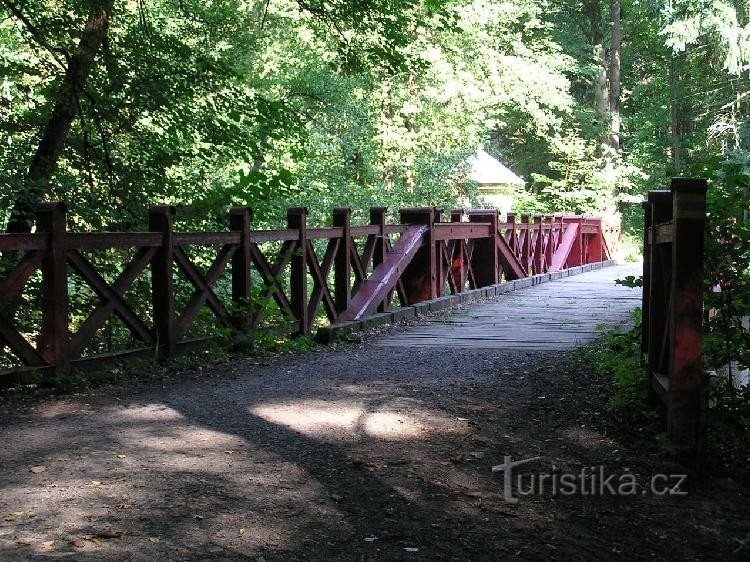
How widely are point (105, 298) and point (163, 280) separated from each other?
65 centimetres

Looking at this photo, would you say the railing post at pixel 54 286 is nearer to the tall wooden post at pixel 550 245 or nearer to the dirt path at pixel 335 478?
the dirt path at pixel 335 478

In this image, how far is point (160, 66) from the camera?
970 centimetres

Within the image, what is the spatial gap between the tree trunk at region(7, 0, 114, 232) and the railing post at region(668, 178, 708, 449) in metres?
6.29

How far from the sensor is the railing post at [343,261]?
10.00 m

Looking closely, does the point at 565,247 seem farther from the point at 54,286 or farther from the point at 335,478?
the point at 335,478

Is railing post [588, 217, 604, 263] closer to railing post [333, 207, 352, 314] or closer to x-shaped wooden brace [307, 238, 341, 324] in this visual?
railing post [333, 207, 352, 314]

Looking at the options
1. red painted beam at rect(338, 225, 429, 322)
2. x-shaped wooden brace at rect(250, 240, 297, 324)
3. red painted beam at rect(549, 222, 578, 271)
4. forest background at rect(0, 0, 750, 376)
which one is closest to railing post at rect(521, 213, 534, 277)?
red painted beam at rect(549, 222, 578, 271)

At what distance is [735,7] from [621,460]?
30785 mm

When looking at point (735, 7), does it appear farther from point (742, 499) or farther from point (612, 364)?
point (742, 499)

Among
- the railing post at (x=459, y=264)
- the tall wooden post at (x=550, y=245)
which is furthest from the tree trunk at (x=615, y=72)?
the railing post at (x=459, y=264)

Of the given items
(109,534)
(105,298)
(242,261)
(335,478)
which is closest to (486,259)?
(242,261)

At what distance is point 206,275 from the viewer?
26.5 feet

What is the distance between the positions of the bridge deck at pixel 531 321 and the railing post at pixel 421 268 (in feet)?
1.84

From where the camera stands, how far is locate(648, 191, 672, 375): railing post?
209 inches
